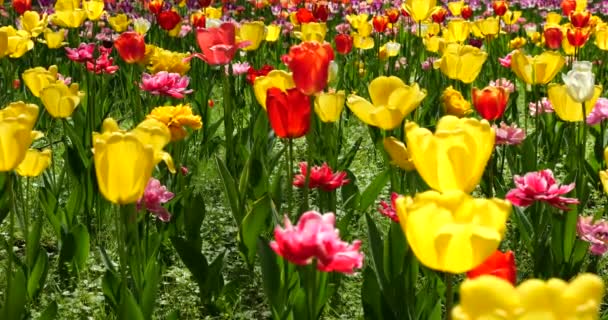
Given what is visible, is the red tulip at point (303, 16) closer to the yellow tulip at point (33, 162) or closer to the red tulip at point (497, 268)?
the yellow tulip at point (33, 162)

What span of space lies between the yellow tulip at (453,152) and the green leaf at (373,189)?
3.95 feet

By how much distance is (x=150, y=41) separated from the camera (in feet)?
19.6

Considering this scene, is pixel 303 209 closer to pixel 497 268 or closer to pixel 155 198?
pixel 155 198

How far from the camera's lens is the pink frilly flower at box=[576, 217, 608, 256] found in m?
1.99

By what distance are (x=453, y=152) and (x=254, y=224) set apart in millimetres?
1046

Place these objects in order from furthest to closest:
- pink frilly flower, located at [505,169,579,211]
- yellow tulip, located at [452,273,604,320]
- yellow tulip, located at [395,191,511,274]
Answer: pink frilly flower, located at [505,169,579,211] < yellow tulip, located at [395,191,511,274] < yellow tulip, located at [452,273,604,320]

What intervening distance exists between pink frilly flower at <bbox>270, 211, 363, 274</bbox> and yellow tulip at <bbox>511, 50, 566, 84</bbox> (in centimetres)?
177

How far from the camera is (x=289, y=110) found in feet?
6.15

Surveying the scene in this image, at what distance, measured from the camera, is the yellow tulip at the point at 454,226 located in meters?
0.97

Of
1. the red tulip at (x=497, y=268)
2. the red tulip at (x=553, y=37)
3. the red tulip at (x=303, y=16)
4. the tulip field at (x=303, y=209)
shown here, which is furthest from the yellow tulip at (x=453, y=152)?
the red tulip at (x=303, y=16)

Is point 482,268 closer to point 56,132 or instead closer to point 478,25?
point 56,132

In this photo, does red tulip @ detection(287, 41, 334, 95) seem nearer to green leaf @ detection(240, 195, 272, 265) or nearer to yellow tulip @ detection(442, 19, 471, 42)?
green leaf @ detection(240, 195, 272, 265)

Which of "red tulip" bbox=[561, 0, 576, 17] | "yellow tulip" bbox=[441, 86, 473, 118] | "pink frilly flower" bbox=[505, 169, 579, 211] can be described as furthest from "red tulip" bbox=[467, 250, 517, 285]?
"red tulip" bbox=[561, 0, 576, 17]

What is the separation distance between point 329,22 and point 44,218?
5.71 m
